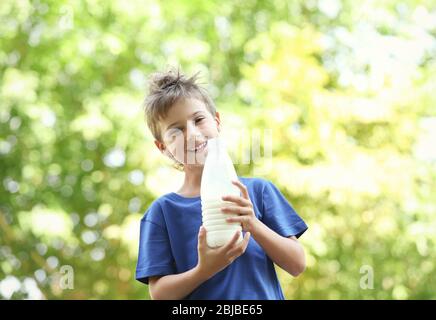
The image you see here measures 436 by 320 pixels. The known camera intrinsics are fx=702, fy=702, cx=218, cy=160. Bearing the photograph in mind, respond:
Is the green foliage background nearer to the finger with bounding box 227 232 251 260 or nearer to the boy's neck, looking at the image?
the boy's neck

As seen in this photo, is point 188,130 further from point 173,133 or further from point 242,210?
point 242,210

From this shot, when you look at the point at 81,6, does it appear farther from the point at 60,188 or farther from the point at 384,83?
the point at 384,83

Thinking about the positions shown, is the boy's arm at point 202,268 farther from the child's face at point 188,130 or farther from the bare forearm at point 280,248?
the child's face at point 188,130

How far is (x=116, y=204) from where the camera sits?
11.7ft

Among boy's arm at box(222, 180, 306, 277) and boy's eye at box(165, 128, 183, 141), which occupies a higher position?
boy's eye at box(165, 128, 183, 141)

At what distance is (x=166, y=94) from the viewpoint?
1.07 meters

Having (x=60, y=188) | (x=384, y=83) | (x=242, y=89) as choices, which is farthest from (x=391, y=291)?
(x=60, y=188)

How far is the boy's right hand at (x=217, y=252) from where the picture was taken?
35.2 inches

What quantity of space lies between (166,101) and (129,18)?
245cm

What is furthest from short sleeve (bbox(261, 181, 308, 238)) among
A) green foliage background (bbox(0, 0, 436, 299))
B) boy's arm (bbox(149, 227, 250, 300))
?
green foliage background (bbox(0, 0, 436, 299))

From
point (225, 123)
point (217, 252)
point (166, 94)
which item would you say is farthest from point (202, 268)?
point (225, 123)

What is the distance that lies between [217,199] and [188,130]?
0.16 m

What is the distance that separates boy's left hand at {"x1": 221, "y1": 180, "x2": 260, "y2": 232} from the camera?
891 millimetres

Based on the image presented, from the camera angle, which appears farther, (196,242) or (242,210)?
(196,242)
